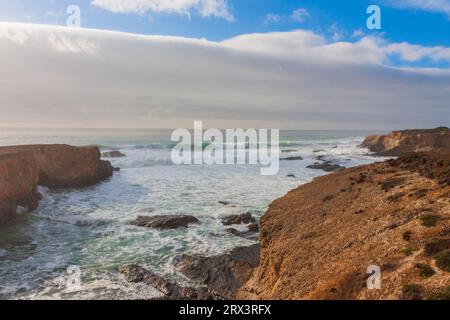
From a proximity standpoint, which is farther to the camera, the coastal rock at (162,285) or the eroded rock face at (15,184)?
the eroded rock face at (15,184)

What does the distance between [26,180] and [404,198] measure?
108ft

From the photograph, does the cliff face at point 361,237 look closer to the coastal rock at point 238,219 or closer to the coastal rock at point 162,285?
the coastal rock at point 162,285

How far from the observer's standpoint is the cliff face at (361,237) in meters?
9.67

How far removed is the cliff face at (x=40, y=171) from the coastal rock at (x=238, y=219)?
17.8 metres

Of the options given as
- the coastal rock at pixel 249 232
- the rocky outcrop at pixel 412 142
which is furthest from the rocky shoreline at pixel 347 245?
the rocky outcrop at pixel 412 142

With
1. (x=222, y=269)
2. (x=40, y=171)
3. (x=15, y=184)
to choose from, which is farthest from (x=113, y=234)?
(x=40, y=171)

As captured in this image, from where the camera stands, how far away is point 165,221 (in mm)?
26062

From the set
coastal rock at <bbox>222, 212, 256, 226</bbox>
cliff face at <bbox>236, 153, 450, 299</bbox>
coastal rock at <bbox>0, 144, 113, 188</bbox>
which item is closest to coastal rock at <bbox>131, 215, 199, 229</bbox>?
coastal rock at <bbox>222, 212, 256, 226</bbox>

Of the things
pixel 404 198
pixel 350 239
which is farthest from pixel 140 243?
pixel 404 198

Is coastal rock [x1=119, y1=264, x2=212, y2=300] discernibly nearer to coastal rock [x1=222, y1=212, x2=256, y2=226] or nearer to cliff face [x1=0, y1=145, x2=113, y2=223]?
coastal rock [x1=222, y1=212, x2=256, y2=226]

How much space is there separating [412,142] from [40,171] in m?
72.0

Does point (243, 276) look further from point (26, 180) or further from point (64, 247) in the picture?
point (26, 180)

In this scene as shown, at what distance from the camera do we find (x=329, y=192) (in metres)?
18.8

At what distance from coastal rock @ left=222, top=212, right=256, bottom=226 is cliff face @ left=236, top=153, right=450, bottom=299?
722 cm
